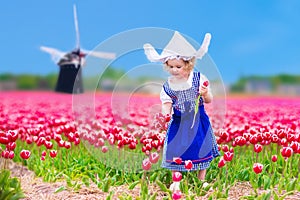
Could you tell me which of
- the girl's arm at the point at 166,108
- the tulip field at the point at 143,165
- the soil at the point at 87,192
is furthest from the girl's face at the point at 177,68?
the soil at the point at 87,192

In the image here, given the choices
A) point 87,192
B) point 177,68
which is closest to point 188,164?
point 177,68

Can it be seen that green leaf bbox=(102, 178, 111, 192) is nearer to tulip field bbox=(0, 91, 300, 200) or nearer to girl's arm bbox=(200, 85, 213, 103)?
tulip field bbox=(0, 91, 300, 200)

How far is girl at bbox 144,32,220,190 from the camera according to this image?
157 inches

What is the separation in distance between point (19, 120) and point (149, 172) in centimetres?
236

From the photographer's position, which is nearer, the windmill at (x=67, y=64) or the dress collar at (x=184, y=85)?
the dress collar at (x=184, y=85)

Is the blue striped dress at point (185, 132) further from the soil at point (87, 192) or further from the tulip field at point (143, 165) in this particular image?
the soil at point (87, 192)

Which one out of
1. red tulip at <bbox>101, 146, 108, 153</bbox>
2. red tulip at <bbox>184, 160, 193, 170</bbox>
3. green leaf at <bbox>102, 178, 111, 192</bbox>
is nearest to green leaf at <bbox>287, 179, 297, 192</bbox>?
red tulip at <bbox>184, 160, 193, 170</bbox>

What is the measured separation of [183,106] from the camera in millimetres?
4102

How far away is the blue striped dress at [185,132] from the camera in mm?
4086

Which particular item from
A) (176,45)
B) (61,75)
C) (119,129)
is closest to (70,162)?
(119,129)

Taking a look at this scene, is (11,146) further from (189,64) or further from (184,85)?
(189,64)

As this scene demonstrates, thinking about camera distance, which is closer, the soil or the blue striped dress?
the soil

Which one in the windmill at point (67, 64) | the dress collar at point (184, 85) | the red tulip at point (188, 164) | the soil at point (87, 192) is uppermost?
the windmill at point (67, 64)

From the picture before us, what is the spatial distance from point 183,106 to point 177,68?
32 centimetres
